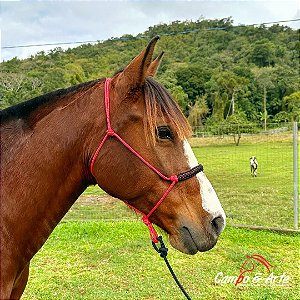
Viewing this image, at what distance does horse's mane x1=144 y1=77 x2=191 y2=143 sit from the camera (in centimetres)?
159

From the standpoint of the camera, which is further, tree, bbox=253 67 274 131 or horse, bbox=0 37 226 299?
tree, bbox=253 67 274 131

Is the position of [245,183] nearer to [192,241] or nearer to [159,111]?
[192,241]

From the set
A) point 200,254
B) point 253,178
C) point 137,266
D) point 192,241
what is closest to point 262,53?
point 253,178

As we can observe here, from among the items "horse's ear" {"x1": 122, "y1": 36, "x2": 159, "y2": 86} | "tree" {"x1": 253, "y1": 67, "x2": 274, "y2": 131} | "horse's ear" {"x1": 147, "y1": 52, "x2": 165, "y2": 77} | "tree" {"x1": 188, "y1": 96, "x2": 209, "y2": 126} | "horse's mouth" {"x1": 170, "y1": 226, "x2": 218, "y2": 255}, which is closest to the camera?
"horse's ear" {"x1": 122, "y1": 36, "x2": 159, "y2": 86}

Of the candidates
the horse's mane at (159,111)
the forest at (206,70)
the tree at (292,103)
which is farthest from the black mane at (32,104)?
the tree at (292,103)

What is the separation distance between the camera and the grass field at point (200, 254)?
4.36 m

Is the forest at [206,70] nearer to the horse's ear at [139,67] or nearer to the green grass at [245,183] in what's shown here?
the green grass at [245,183]

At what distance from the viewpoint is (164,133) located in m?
1.61

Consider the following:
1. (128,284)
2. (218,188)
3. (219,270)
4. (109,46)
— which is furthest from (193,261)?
(109,46)

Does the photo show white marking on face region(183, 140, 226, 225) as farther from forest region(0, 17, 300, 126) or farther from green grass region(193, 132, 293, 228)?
forest region(0, 17, 300, 126)

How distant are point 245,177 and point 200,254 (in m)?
4.49

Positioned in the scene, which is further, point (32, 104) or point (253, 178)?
point (253, 178)

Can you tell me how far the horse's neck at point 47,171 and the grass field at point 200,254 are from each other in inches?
20.2

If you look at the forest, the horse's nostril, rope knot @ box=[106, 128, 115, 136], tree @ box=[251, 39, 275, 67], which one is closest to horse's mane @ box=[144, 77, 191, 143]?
rope knot @ box=[106, 128, 115, 136]
